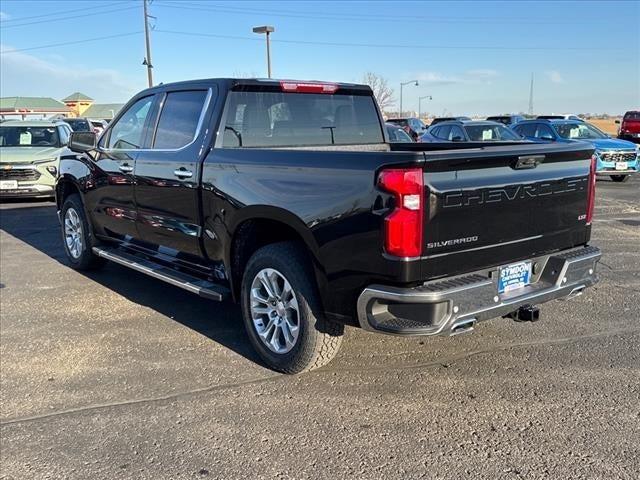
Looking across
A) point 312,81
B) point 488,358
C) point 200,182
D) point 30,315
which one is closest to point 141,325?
point 30,315

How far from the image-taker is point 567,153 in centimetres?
377

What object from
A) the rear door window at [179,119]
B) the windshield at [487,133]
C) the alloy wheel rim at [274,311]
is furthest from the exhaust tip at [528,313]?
the windshield at [487,133]

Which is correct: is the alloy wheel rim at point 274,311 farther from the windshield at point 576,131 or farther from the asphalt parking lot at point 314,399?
the windshield at point 576,131

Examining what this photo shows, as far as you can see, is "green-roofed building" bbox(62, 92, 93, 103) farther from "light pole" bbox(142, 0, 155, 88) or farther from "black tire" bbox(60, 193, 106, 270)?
"black tire" bbox(60, 193, 106, 270)

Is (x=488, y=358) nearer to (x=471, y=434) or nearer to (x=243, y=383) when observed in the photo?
(x=471, y=434)

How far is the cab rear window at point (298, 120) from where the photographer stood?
449 cm

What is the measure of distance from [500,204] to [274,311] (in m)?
1.61

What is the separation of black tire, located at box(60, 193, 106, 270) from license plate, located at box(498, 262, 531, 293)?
450cm

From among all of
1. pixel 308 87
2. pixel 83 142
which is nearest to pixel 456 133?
pixel 83 142

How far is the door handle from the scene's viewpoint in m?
4.46

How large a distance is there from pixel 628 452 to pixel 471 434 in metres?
0.76

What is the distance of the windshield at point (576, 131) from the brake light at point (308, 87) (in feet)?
41.7

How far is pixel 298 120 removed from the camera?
4.81 m

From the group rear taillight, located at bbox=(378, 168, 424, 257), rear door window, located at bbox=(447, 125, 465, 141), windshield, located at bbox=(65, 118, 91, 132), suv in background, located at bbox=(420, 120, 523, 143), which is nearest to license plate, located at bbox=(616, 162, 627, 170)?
suv in background, located at bbox=(420, 120, 523, 143)
